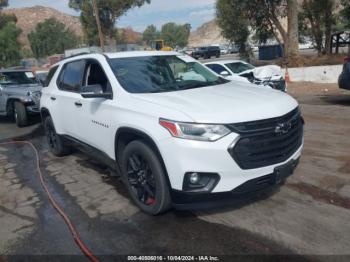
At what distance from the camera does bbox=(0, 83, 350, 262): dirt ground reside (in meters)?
3.70

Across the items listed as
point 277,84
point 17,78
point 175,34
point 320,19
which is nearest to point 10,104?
point 17,78

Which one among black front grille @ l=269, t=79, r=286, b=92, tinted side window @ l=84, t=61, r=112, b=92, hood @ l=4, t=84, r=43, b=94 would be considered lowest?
black front grille @ l=269, t=79, r=286, b=92

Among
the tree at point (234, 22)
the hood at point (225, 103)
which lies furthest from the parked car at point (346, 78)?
the tree at point (234, 22)

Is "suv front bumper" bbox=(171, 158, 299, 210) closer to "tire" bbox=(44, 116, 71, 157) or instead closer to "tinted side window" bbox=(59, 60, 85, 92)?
"tinted side window" bbox=(59, 60, 85, 92)

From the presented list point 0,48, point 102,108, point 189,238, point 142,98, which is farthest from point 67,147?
point 0,48

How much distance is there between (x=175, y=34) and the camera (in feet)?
418

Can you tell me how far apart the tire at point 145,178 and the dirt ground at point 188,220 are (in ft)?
0.58

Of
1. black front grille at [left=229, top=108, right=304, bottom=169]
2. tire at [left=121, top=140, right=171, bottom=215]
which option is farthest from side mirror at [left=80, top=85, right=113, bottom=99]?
black front grille at [left=229, top=108, right=304, bottom=169]

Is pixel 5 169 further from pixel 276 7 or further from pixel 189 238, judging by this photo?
pixel 276 7

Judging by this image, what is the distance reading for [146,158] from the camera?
4.13 m

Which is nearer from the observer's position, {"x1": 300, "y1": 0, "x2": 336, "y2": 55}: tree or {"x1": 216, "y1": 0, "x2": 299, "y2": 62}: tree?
{"x1": 216, "y1": 0, "x2": 299, "y2": 62}: tree

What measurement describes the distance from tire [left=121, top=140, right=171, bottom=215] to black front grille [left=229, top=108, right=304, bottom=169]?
0.81m

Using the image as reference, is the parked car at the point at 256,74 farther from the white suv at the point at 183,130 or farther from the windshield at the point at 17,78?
the white suv at the point at 183,130

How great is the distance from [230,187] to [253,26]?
2012cm
